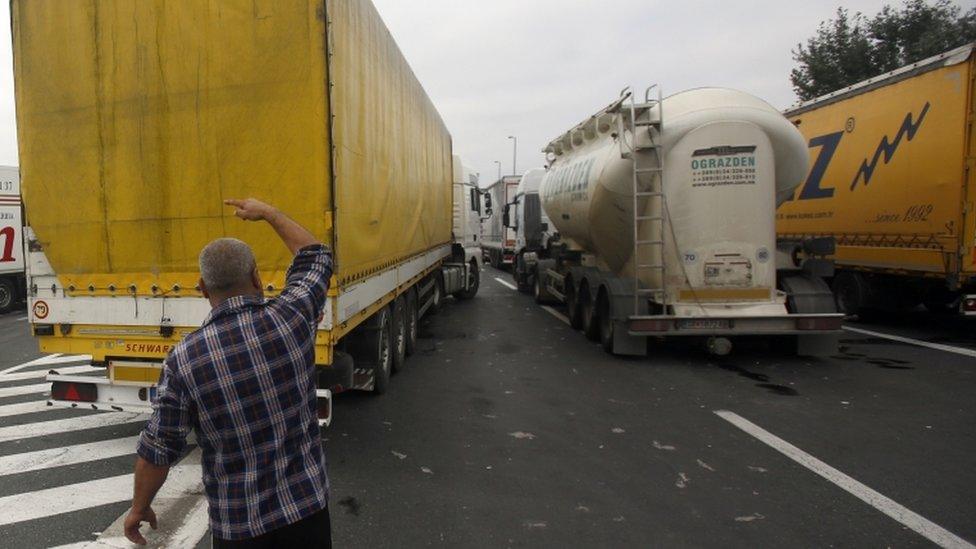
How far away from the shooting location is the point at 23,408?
686cm

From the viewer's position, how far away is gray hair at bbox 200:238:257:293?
2.08m

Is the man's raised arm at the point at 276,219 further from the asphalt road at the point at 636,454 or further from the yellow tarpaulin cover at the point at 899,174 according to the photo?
the yellow tarpaulin cover at the point at 899,174

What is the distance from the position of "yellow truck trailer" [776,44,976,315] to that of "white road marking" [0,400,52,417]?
12309 millimetres

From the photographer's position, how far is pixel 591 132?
37.1ft

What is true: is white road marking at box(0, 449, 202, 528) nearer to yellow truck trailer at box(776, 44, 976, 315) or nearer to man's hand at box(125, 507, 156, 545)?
man's hand at box(125, 507, 156, 545)

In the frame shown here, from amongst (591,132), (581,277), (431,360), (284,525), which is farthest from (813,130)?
(284,525)

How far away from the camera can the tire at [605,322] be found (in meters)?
9.20

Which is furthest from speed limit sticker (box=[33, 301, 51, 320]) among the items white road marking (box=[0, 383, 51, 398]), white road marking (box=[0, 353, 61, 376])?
white road marking (box=[0, 353, 61, 376])

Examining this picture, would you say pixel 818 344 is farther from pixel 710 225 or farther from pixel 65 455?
pixel 65 455

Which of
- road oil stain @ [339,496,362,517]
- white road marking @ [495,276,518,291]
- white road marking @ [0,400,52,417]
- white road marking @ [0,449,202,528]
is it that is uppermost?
white road marking @ [495,276,518,291]

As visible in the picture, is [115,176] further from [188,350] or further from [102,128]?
[188,350]

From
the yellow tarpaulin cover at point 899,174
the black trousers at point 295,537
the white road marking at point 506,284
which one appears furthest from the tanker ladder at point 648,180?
the white road marking at point 506,284

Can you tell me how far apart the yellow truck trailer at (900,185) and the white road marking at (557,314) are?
5.55 metres

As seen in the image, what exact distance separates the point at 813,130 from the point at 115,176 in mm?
13260
